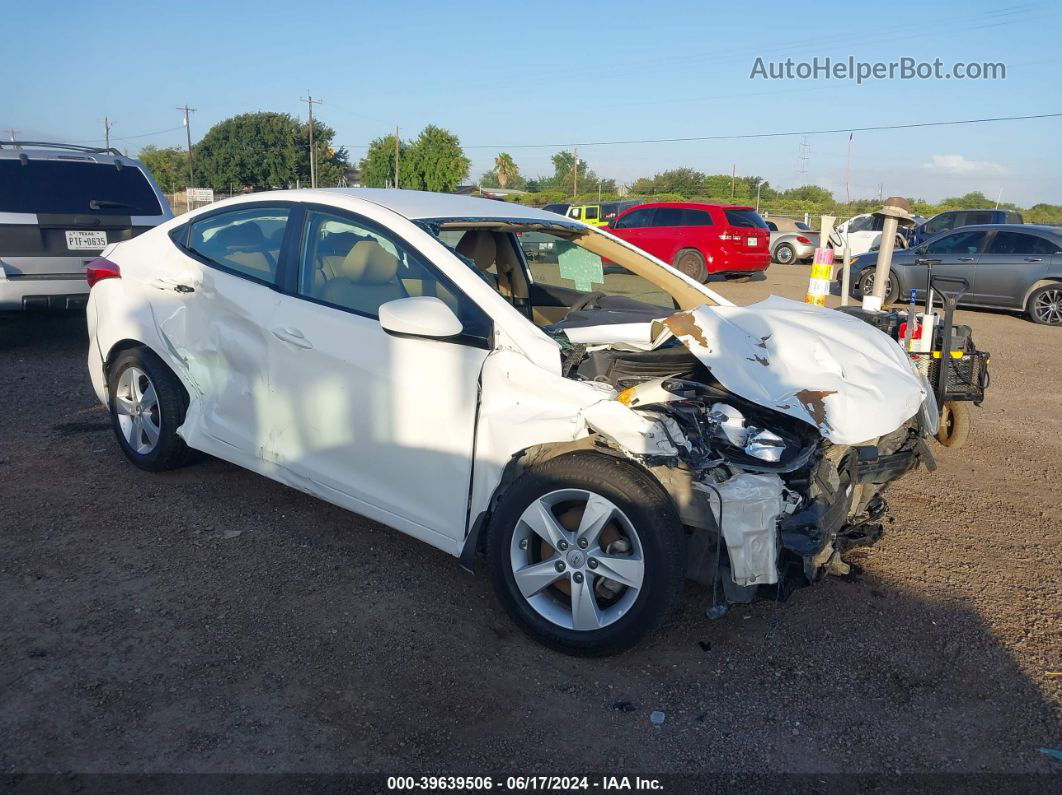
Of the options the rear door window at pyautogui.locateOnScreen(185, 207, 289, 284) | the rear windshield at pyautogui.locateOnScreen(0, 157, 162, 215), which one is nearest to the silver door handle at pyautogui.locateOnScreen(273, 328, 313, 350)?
the rear door window at pyautogui.locateOnScreen(185, 207, 289, 284)

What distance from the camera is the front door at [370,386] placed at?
3518 mm

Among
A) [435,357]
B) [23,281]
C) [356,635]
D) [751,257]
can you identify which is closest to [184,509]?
[356,635]

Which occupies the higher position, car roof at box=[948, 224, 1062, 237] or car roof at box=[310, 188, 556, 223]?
car roof at box=[310, 188, 556, 223]

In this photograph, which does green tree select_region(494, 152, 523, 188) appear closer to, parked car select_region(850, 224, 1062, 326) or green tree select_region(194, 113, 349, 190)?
green tree select_region(194, 113, 349, 190)

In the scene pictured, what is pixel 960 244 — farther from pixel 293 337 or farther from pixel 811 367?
pixel 293 337

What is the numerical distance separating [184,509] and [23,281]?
4515 millimetres

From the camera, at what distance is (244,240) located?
14.7ft

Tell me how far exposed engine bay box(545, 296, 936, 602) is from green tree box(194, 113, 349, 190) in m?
72.0

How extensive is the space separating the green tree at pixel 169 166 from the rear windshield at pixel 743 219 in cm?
6316

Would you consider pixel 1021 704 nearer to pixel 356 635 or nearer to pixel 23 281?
pixel 356 635

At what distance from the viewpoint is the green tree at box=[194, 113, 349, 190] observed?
72188 millimetres

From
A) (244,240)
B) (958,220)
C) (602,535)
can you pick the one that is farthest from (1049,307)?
(958,220)

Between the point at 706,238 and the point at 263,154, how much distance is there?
64.0 metres

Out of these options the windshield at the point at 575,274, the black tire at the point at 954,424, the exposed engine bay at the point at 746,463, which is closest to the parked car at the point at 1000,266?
the black tire at the point at 954,424
